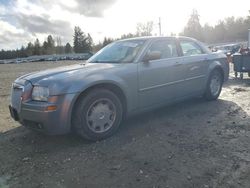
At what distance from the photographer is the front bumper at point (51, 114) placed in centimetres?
380

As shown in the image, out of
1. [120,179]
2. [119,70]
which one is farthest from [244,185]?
[119,70]

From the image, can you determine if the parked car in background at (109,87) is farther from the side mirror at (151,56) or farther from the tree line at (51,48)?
the tree line at (51,48)

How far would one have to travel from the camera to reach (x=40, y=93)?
12.8ft

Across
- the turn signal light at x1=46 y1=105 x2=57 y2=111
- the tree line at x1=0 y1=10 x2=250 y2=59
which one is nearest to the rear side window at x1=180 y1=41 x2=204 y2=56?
the turn signal light at x1=46 y1=105 x2=57 y2=111

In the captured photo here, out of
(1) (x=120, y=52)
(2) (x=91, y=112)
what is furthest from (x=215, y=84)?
(2) (x=91, y=112)

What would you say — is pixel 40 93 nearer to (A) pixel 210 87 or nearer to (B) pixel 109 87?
(B) pixel 109 87

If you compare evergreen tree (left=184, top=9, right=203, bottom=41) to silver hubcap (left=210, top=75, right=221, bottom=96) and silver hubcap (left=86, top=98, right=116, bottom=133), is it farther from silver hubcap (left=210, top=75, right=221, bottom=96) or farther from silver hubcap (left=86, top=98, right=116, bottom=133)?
silver hubcap (left=86, top=98, right=116, bottom=133)

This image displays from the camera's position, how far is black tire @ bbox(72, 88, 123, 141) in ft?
13.3

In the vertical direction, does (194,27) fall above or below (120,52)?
above

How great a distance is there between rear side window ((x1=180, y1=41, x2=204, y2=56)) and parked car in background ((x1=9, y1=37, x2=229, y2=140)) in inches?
1.1

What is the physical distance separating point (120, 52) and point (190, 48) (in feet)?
5.78

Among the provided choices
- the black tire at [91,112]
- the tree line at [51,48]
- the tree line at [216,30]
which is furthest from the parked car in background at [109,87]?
the tree line at [51,48]

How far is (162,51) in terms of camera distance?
17.4ft

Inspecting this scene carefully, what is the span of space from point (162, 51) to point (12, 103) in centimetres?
285
